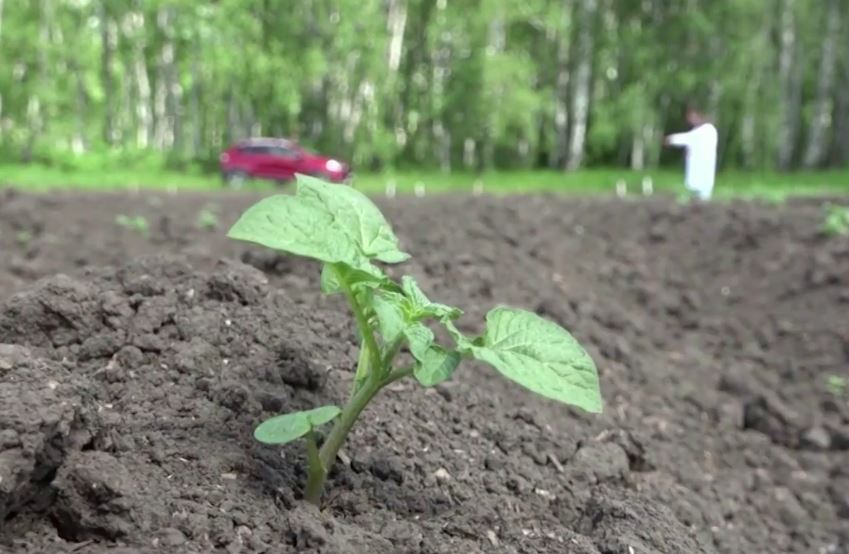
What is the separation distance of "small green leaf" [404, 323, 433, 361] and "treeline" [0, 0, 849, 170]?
2777 cm

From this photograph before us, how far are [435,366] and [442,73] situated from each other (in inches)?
1243

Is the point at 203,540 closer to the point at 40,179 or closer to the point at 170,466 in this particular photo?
the point at 170,466

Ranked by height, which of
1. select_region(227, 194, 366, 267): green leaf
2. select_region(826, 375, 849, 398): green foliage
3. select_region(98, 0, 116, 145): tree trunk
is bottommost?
select_region(826, 375, 849, 398): green foliage

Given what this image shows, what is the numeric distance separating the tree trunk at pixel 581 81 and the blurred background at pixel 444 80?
83mm

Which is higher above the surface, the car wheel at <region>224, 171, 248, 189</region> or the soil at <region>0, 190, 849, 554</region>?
the soil at <region>0, 190, 849, 554</region>

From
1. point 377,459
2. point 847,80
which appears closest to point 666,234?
point 377,459

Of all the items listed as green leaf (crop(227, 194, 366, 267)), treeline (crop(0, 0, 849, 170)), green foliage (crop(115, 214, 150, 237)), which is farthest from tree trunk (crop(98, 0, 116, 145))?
green leaf (crop(227, 194, 366, 267))

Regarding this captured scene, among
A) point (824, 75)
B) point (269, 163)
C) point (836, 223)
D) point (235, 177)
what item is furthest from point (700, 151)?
point (824, 75)

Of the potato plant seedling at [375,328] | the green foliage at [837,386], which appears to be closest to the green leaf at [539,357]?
the potato plant seedling at [375,328]

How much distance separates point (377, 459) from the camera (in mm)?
2699

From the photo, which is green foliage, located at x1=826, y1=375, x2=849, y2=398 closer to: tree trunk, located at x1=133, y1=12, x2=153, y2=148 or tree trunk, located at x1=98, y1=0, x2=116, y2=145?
tree trunk, located at x1=133, y1=12, x2=153, y2=148

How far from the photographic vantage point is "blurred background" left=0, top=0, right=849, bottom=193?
30297 millimetres

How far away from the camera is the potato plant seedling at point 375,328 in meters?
2.19

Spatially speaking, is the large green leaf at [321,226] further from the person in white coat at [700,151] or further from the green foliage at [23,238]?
the green foliage at [23,238]
